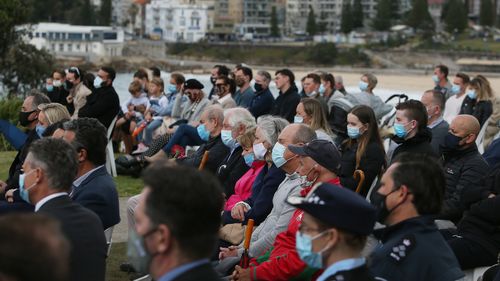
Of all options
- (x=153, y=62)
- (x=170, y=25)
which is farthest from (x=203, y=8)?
(x=153, y=62)

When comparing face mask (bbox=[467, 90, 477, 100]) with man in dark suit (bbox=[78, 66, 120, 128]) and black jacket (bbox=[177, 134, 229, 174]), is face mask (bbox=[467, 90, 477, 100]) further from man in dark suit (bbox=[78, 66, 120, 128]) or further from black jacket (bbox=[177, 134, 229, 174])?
black jacket (bbox=[177, 134, 229, 174])

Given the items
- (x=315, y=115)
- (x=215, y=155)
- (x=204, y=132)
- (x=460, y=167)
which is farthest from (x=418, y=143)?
(x=204, y=132)

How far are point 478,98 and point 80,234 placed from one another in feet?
27.6

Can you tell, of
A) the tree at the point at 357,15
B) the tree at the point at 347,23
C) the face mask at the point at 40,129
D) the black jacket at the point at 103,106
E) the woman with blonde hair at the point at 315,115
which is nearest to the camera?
the face mask at the point at 40,129

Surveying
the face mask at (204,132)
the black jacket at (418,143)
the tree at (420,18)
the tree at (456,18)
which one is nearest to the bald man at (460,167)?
the black jacket at (418,143)

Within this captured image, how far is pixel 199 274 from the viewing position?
3230 mm

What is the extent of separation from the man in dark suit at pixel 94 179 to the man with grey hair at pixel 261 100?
611 centimetres


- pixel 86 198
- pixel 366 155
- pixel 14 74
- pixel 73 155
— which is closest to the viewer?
pixel 73 155

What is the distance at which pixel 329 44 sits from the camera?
125 m

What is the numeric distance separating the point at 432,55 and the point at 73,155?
394 feet

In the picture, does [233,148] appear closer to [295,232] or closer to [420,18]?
[295,232]

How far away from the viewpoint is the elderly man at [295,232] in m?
5.38

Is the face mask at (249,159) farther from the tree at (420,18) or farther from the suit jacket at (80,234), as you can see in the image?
the tree at (420,18)

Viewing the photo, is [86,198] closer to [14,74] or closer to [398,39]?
[14,74]
